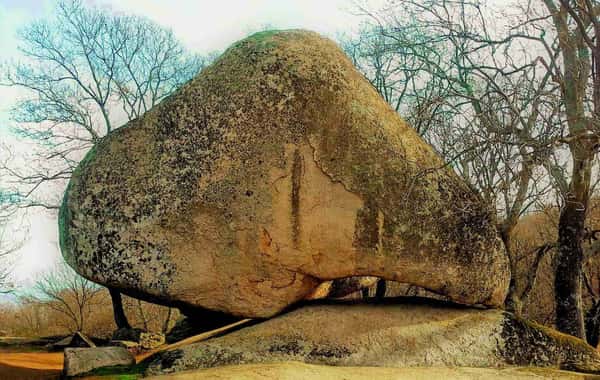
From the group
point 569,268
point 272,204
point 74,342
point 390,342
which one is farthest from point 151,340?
point 569,268

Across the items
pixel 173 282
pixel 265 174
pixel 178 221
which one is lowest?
pixel 173 282

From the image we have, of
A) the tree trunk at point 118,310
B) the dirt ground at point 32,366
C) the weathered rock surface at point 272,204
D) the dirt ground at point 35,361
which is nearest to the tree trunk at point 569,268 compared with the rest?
the weathered rock surface at point 272,204

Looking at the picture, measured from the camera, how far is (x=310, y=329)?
8.55m

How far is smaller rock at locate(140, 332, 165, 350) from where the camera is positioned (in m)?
15.7

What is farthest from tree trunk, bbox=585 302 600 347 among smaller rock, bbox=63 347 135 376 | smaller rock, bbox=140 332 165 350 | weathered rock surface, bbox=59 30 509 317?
smaller rock, bbox=140 332 165 350

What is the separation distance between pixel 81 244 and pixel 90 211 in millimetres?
470

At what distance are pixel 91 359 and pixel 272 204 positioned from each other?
10.8ft

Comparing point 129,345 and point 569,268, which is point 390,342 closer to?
point 569,268

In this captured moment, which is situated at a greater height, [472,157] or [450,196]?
[472,157]

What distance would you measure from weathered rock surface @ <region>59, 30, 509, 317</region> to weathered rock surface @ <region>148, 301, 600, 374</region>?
40 cm

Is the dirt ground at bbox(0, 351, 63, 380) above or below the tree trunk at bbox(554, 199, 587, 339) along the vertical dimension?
below

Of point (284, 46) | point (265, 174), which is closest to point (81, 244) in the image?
point (265, 174)

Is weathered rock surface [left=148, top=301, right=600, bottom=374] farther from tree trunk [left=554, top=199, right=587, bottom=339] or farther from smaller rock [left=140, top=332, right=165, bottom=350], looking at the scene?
smaller rock [left=140, top=332, right=165, bottom=350]

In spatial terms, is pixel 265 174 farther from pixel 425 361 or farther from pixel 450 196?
pixel 425 361
